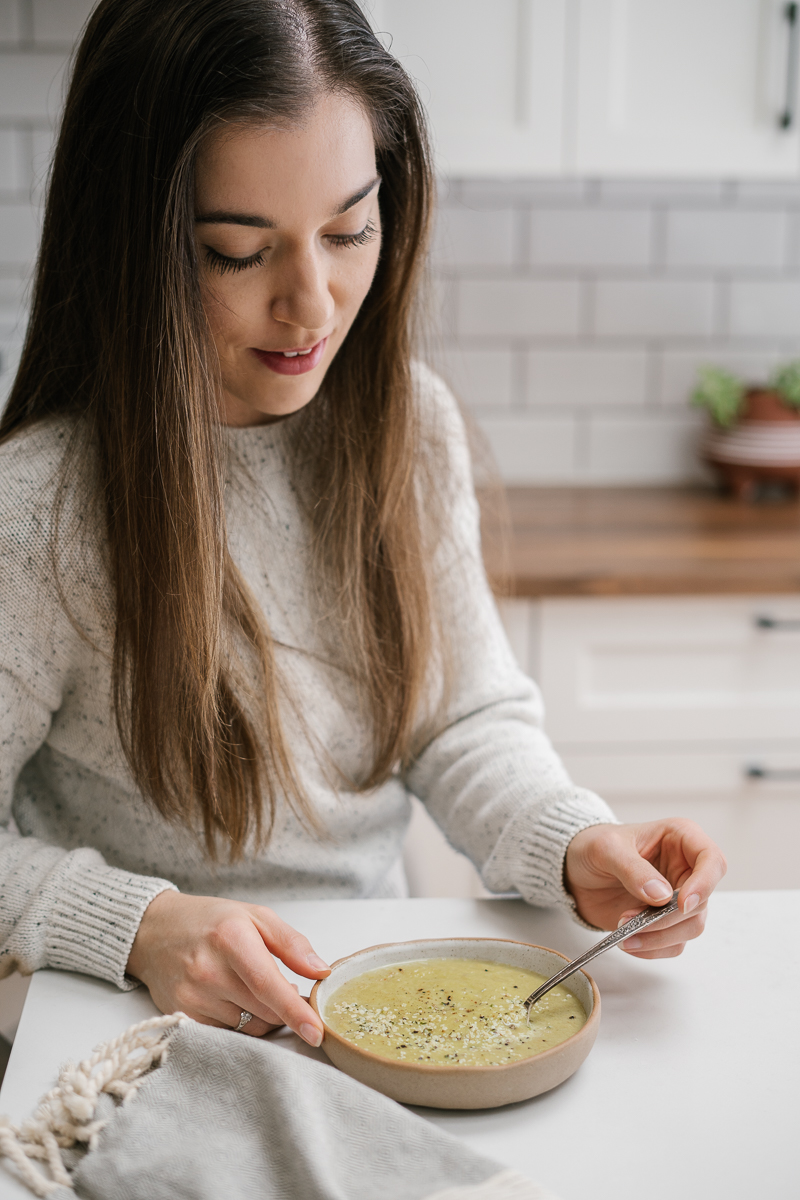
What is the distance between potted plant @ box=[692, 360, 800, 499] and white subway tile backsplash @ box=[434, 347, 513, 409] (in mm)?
373

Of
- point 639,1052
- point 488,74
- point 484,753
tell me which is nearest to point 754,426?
point 488,74

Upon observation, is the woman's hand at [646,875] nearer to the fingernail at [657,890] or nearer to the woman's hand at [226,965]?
the fingernail at [657,890]

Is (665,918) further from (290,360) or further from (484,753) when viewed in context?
(290,360)

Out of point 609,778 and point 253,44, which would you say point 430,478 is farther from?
point 609,778

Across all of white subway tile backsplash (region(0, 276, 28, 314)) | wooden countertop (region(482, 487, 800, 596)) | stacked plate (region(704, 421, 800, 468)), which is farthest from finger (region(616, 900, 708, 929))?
white subway tile backsplash (region(0, 276, 28, 314))

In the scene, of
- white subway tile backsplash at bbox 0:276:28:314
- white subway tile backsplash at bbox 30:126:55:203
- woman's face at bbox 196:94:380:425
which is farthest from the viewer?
white subway tile backsplash at bbox 0:276:28:314

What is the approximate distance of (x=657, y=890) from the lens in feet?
2.53

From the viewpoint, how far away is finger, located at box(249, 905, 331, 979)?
710mm

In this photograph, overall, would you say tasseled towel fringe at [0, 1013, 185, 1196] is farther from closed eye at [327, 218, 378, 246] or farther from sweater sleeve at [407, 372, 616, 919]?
closed eye at [327, 218, 378, 246]

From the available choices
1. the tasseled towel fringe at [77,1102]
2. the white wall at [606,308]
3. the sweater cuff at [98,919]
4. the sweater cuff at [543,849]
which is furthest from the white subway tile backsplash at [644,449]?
the tasseled towel fringe at [77,1102]

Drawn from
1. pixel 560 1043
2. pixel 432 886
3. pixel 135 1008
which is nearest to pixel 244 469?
pixel 135 1008

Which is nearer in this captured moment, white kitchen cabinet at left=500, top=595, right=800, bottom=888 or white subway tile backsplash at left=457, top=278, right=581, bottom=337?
white kitchen cabinet at left=500, top=595, right=800, bottom=888

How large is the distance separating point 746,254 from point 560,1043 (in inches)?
76.3

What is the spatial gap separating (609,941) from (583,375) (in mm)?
1656
